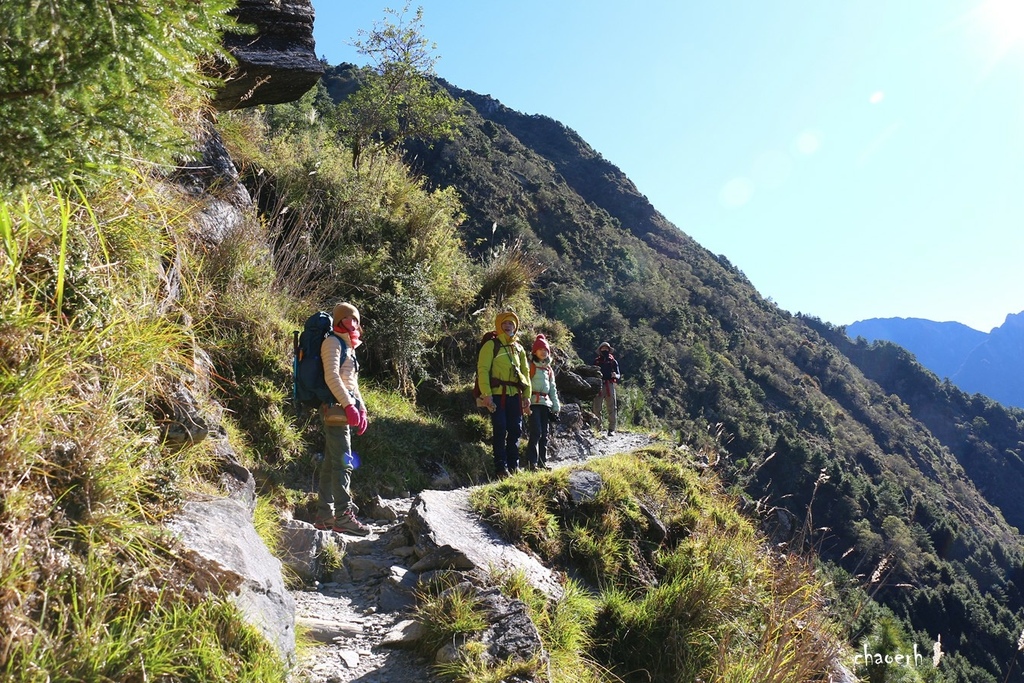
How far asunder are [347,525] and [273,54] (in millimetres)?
5893

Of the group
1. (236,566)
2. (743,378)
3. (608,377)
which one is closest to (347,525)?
(236,566)

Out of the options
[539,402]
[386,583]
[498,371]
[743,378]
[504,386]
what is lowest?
[386,583]

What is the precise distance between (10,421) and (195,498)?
1.02m

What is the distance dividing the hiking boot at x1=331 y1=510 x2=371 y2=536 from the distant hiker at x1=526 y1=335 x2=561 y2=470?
2.96 metres

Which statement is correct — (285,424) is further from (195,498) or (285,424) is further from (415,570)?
(195,498)

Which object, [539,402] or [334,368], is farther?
[539,402]

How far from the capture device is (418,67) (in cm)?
1405

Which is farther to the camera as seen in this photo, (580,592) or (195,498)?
(580,592)

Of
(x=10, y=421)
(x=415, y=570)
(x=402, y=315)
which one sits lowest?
(x=415, y=570)

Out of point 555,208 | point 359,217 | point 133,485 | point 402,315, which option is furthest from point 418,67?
point 555,208

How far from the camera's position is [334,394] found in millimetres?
4539

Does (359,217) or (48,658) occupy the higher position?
(359,217)

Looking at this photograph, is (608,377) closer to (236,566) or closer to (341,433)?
(341,433)

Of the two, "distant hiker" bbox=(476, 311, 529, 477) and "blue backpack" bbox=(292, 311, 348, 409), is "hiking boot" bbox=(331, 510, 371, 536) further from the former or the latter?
"distant hiker" bbox=(476, 311, 529, 477)
